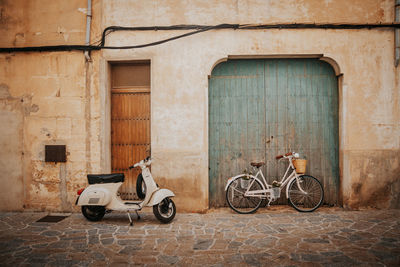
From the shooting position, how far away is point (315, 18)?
6.48m

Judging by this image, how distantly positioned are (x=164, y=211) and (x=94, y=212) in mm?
1568

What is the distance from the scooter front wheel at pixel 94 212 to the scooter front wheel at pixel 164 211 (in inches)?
48.5

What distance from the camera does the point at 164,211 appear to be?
5.71m

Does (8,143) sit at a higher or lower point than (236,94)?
lower

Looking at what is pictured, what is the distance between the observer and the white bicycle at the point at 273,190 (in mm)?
6285

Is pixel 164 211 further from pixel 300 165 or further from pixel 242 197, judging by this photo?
pixel 300 165

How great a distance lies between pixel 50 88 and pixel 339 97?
733 cm

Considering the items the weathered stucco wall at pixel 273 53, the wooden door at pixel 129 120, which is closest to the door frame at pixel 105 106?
the wooden door at pixel 129 120

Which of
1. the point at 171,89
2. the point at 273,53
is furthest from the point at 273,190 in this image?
the point at 171,89

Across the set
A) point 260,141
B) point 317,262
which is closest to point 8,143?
point 260,141

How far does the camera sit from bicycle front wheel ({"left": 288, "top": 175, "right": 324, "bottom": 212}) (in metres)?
6.38

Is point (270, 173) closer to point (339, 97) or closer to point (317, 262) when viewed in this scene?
point (339, 97)

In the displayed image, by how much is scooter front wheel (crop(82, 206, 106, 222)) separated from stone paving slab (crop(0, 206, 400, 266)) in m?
0.15

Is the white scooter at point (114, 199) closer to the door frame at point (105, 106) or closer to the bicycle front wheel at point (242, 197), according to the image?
the door frame at point (105, 106)
